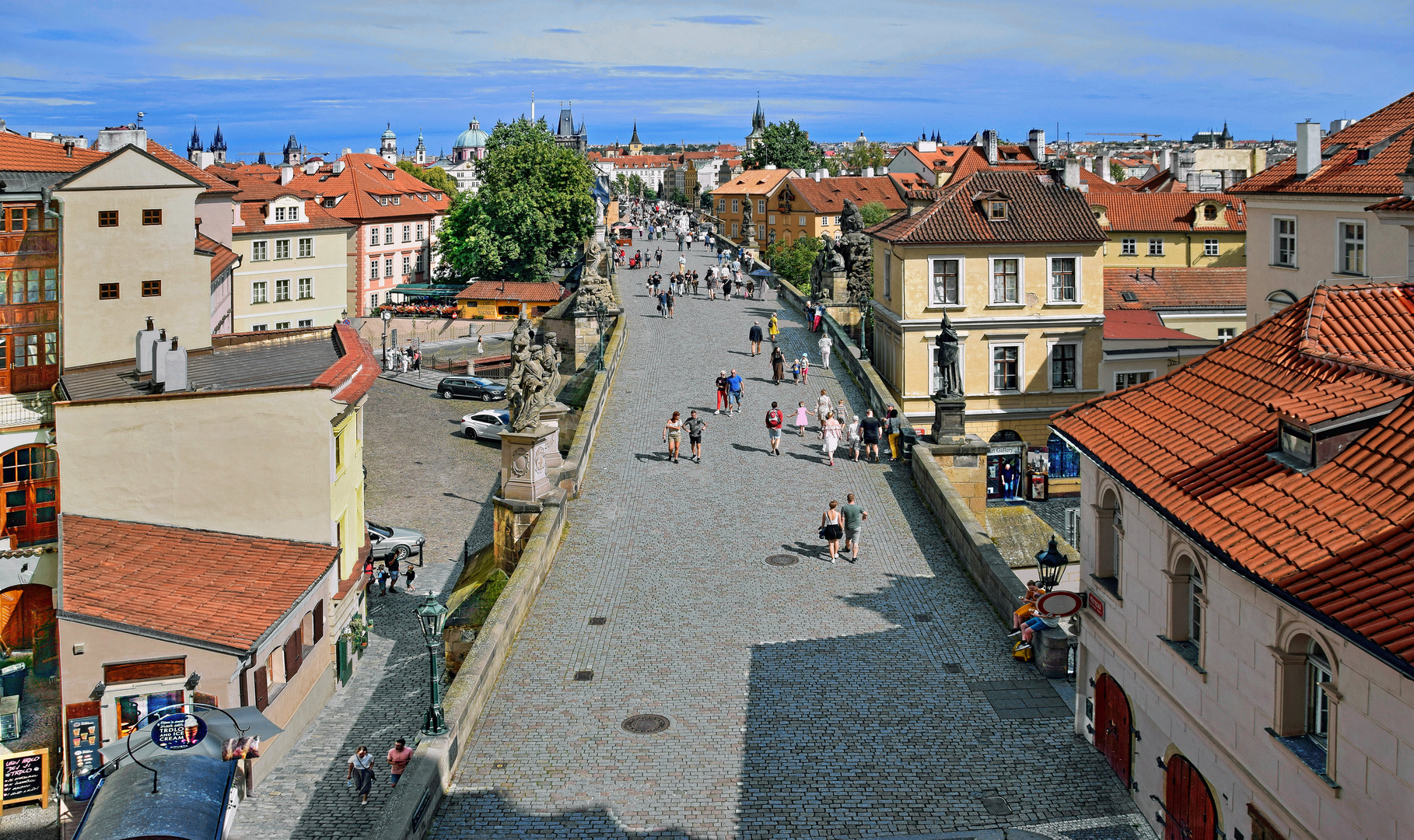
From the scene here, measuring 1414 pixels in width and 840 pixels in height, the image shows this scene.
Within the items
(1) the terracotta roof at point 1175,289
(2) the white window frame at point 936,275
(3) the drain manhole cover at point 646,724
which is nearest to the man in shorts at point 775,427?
(2) the white window frame at point 936,275

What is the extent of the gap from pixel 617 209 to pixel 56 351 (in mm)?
117897

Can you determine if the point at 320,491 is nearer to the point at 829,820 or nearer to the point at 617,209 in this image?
the point at 829,820

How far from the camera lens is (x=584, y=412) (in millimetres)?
33000

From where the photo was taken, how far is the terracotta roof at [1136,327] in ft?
144

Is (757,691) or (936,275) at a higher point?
(936,275)

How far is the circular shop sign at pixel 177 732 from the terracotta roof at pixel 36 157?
17.5 metres

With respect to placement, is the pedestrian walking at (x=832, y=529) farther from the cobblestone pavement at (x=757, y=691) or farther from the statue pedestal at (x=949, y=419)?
the statue pedestal at (x=949, y=419)

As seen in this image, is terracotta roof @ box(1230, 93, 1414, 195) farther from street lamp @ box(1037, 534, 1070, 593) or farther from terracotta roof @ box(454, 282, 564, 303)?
terracotta roof @ box(454, 282, 564, 303)

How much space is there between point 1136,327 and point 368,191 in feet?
210

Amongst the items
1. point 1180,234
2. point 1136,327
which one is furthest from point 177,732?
point 1180,234

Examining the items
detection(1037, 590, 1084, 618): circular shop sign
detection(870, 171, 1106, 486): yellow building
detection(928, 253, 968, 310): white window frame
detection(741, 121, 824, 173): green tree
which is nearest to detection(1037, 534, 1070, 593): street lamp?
detection(1037, 590, 1084, 618): circular shop sign

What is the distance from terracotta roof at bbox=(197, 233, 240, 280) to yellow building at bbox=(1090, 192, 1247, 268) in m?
41.4

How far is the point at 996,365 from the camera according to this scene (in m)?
42.8

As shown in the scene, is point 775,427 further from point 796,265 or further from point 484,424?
point 796,265
